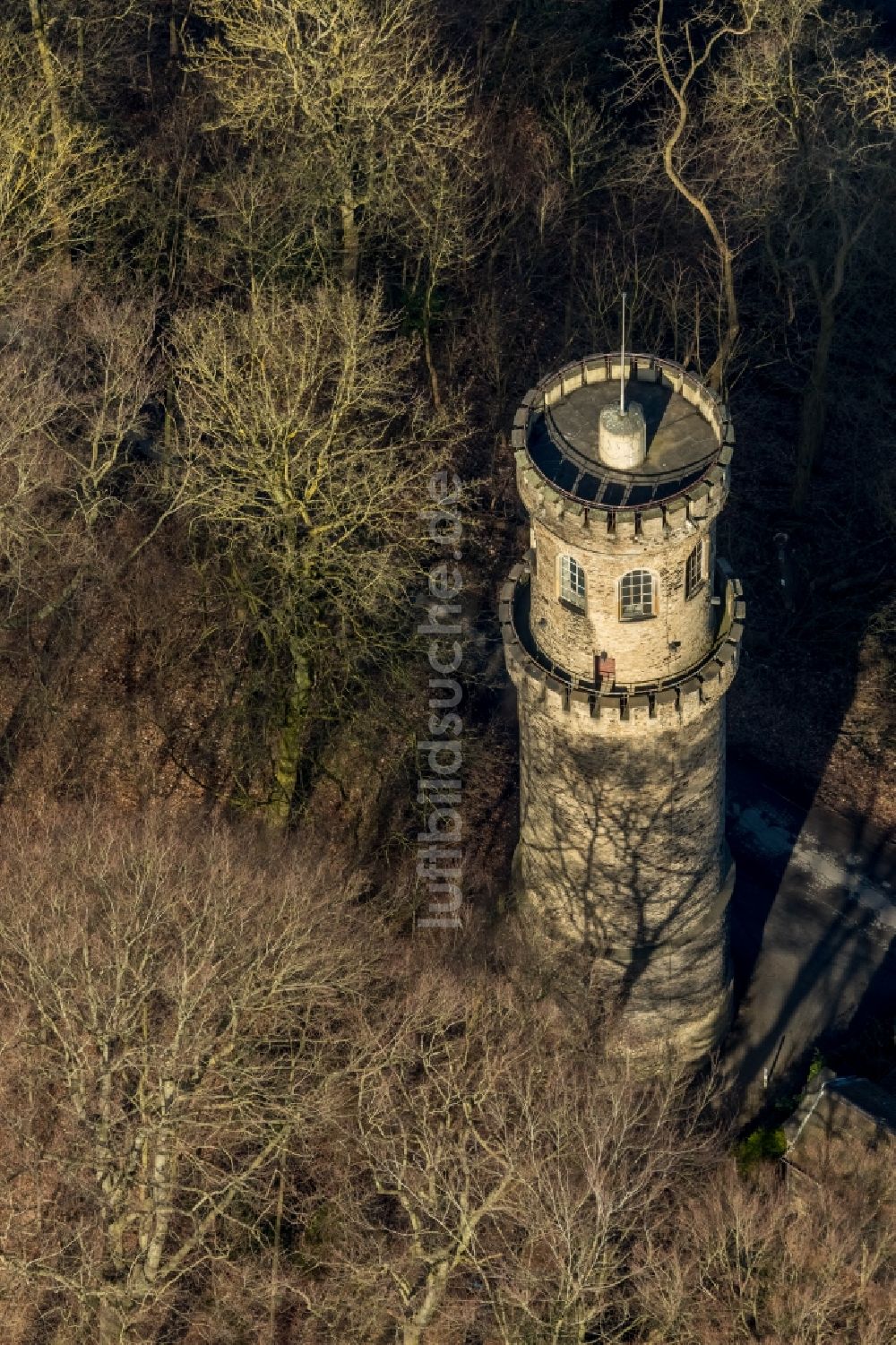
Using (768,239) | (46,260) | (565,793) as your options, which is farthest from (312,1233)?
(768,239)

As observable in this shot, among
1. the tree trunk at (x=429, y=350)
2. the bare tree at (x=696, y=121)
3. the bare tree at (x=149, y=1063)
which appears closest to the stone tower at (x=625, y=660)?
the bare tree at (x=149, y=1063)

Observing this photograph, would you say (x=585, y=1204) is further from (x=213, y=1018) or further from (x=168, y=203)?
(x=168, y=203)

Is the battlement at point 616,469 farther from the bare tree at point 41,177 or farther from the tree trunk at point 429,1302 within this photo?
the bare tree at point 41,177

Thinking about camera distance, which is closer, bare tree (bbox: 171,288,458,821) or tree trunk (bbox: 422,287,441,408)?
bare tree (bbox: 171,288,458,821)

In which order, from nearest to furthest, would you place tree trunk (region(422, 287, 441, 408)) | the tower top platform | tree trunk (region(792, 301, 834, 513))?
1. the tower top platform
2. tree trunk (region(422, 287, 441, 408))
3. tree trunk (region(792, 301, 834, 513))

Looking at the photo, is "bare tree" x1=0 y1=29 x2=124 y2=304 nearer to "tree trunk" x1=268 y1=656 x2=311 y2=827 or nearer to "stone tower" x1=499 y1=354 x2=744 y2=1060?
"tree trunk" x1=268 y1=656 x2=311 y2=827

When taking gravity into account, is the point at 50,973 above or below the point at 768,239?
below

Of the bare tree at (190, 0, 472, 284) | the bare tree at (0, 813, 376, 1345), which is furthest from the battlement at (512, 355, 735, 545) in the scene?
the bare tree at (190, 0, 472, 284)

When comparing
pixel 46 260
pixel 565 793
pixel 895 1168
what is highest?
pixel 46 260
